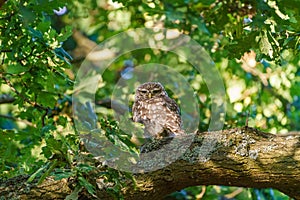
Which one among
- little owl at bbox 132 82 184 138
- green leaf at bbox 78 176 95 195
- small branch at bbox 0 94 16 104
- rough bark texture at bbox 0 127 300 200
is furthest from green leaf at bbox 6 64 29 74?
small branch at bbox 0 94 16 104

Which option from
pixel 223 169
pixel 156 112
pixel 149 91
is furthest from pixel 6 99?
pixel 223 169

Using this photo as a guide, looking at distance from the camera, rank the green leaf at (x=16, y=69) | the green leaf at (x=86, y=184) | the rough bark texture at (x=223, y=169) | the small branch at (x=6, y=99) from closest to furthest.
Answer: the green leaf at (x=86, y=184)
the rough bark texture at (x=223, y=169)
the green leaf at (x=16, y=69)
the small branch at (x=6, y=99)

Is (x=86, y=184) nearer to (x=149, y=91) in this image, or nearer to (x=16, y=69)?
(x=16, y=69)

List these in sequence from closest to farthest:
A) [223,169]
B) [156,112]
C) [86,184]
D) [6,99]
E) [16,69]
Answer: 1. [86,184]
2. [223,169]
3. [16,69]
4. [156,112]
5. [6,99]

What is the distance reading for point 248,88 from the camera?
6188mm

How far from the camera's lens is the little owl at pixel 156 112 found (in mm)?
4824

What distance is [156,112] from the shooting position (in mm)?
5141

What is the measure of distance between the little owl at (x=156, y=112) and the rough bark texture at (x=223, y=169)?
4.17ft

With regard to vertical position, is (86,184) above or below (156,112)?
below

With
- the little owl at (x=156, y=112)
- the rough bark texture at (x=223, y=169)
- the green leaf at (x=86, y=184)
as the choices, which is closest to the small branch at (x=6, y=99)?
the little owl at (x=156, y=112)

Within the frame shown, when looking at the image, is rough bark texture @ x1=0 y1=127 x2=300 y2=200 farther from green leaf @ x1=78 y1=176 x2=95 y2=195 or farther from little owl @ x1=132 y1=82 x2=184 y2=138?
little owl @ x1=132 y1=82 x2=184 y2=138

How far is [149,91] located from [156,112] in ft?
1.32

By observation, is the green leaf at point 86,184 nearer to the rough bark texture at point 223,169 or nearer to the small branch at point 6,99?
the rough bark texture at point 223,169

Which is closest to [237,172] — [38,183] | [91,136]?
[91,136]
